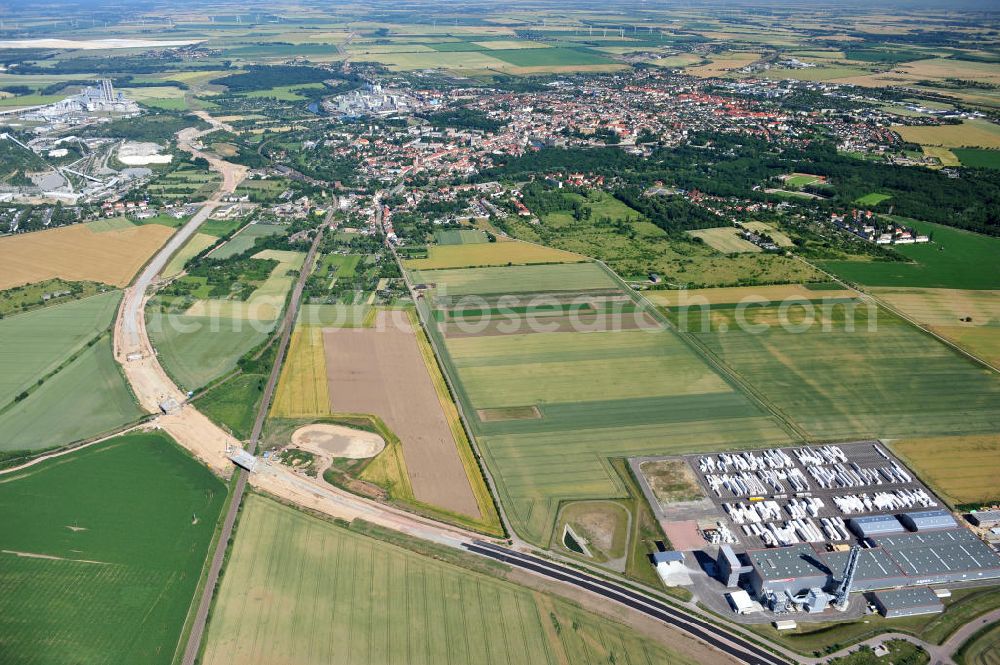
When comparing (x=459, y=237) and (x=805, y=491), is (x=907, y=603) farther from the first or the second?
(x=459, y=237)

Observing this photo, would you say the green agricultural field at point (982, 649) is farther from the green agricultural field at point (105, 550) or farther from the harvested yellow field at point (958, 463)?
the green agricultural field at point (105, 550)

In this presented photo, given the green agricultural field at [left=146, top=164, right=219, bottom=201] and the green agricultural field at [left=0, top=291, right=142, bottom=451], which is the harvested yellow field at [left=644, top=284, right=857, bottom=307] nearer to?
the green agricultural field at [left=0, top=291, right=142, bottom=451]

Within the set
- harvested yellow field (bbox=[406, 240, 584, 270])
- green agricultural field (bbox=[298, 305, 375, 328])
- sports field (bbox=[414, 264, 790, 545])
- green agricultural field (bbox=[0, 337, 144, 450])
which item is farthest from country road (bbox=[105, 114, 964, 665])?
harvested yellow field (bbox=[406, 240, 584, 270])

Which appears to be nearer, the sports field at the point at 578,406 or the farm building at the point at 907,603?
the farm building at the point at 907,603

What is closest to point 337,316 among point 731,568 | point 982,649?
point 731,568

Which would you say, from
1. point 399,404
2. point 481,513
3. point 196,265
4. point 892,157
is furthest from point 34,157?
point 892,157

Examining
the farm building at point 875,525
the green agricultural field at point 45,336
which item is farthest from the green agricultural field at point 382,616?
the green agricultural field at point 45,336
